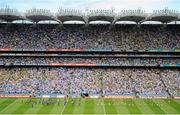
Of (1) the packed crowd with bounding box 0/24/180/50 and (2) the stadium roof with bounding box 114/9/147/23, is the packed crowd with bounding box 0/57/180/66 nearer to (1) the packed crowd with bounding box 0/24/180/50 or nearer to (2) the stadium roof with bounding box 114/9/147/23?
(1) the packed crowd with bounding box 0/24/180/50

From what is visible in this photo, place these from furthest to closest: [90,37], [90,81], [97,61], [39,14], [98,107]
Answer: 1. [90,37]
2. [39,14]
3. [97,61]
4. [90,81]
5. [98,107]

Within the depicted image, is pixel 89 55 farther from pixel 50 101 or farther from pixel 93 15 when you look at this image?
pixel 50 101

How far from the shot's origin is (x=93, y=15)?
64250mm

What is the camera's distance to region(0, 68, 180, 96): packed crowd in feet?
178

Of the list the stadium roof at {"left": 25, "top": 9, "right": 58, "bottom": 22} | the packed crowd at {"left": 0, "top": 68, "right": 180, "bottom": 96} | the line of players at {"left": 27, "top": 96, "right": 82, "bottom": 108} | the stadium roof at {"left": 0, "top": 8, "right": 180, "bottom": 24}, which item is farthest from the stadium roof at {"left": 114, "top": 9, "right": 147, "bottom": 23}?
the line of players at {"left": 27, "top": 96, "right": 82, "bottom": 108}

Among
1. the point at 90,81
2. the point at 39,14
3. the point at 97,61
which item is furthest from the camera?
the point at 39,14

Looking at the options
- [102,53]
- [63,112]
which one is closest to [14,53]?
[102,53]

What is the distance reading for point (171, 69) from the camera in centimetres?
6281

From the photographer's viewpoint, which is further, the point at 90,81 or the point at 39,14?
the point at 39,14

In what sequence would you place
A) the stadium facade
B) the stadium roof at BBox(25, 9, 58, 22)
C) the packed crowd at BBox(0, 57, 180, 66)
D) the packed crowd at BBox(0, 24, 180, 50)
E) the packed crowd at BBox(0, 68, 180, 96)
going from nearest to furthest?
the packed crowd at BBox(0, 68, 180, 96) → the stadium facade → the packed crowd at BBox(0, 57, 180, 66) → the stadium roof at BBox(25, 9, 58, 22) → the packed crowd at BBox(0, 24, 180, 50)

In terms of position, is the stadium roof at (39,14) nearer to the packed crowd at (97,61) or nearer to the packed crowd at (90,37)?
the packed crowd at (90,37)

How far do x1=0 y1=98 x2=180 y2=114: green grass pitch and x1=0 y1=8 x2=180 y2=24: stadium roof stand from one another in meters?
20.8

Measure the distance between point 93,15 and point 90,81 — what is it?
14.6m

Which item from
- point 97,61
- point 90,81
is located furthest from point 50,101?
point 97,61
